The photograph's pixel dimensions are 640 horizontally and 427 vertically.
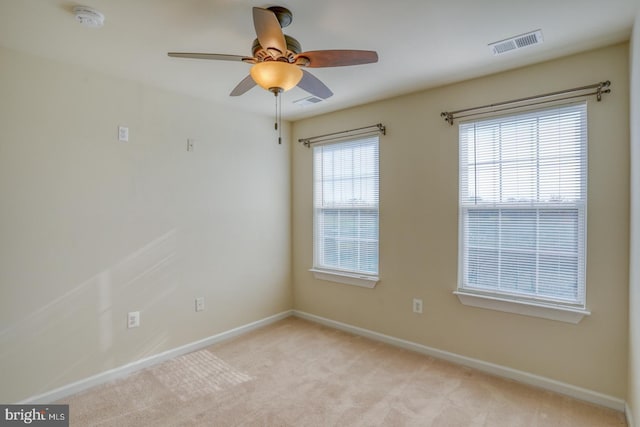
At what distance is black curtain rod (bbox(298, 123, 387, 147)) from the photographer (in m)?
3.52

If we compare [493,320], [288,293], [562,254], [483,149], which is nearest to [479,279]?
[493,320]

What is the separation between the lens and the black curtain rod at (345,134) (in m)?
3.52

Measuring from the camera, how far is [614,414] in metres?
2.30

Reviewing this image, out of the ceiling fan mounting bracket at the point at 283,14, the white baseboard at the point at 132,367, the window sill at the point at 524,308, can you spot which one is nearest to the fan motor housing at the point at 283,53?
the ceiling fan mounting bracket at the point at 283,14

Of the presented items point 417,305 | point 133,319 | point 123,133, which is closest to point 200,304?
point 133,319

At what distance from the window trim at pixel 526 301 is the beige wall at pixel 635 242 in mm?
276

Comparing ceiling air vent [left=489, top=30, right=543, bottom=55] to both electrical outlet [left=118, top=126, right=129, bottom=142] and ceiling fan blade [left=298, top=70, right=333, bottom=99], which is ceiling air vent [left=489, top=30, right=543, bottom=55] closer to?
ceiling fan blade [left=298, top=70, right=333, bottom=99]

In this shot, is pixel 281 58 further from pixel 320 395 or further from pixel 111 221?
pixel 320 395

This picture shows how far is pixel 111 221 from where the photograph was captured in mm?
2824

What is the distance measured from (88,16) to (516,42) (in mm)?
2636

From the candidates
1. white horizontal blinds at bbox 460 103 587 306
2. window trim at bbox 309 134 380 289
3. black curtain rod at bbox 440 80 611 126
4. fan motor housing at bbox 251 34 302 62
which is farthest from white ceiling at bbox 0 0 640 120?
window trim at bbox 309 134 380 289

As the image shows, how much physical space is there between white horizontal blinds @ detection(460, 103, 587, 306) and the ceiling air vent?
0.55 metres

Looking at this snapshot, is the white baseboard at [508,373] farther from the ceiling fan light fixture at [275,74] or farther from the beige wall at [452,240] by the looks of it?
the ceiling fan light fixture at [275,74]

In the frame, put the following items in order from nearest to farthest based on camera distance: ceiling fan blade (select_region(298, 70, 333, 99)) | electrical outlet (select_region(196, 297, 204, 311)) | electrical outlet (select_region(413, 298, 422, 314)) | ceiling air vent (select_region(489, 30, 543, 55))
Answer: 1. ceiling fan blade (select_region(298, 70, 333, 99))
2. ceiling air vent (select_region(489, 30, 543, 55))
3. electrical outlet (select_region(413, 298, 422, 314))
4. electrical outlet (select_region(196, 297, 204, 311))
